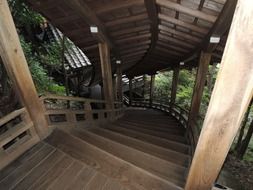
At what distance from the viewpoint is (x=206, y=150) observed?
1408 mm

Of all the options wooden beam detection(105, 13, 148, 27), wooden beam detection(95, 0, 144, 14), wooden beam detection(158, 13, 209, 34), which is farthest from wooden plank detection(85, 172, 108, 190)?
wooden beam detection(158, 13, 209, 34)

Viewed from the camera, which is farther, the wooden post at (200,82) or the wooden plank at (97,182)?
the wooden post at (200,82)

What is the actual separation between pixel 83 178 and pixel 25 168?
850 mm

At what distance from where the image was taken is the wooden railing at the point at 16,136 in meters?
2.39

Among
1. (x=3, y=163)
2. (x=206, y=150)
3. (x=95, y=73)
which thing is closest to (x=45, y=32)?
(x=95, y=73)

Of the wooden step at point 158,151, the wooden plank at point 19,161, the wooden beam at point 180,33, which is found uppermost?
the wooden beam at point 180,33

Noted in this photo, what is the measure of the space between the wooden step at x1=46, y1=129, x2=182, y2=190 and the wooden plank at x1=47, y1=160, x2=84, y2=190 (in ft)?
0.40

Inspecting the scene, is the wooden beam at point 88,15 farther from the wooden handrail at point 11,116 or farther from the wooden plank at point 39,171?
the wooden plank at point 39,171

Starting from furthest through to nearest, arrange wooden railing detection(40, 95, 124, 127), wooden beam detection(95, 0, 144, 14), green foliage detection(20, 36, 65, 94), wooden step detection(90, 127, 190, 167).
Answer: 1. green foliage detection(20, 36, 65, 94)
2. wooden beam detection(95, 0, 144, 14)
3. wooden railing detection(40, 95, 124, 127)
4. wooden step detection(90, 127, 190, 167)

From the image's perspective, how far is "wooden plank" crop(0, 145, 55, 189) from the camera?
214 cm

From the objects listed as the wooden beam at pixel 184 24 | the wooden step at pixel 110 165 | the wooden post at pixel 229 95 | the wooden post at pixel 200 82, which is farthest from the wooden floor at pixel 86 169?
the wooden beam at pixel 184 24

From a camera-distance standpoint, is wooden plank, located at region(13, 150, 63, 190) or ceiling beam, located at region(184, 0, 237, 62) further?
ceiling beam, located at region(184, 0, 237, 62)

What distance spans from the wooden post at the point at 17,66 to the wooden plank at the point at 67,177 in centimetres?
99

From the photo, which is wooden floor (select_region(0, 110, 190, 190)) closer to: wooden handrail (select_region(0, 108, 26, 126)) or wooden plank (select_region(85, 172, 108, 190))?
wooden plank (select_region(85, 172, 108, 190))
